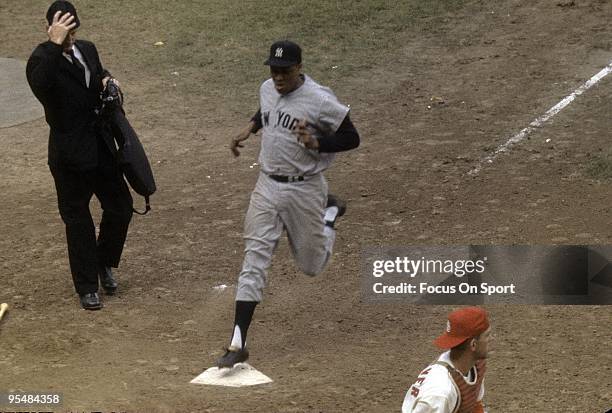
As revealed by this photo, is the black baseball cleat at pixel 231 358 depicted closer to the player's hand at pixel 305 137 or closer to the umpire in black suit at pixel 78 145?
the player's hand at pixel 305 137

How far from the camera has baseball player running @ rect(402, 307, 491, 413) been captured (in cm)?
544

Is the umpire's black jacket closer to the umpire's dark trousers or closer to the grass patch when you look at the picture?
the umpire's dark trousers

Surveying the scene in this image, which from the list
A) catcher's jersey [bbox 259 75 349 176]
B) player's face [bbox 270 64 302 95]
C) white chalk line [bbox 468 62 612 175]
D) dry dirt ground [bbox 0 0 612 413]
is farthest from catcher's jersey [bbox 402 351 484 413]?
white chalk line [bbox 468 62 612 175]

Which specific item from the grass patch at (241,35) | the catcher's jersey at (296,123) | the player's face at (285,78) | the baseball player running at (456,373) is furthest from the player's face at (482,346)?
the grass patch at (241,35)

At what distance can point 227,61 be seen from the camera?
14.8 m

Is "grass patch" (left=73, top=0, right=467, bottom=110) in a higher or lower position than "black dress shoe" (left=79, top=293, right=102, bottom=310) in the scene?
higher

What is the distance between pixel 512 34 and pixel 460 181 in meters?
4.20

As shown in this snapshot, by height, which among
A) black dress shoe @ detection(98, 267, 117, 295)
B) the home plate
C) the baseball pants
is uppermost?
the baseball pants

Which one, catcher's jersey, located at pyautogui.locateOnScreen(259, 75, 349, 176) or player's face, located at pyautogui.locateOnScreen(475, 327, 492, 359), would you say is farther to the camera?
catcher's jersey, located at pyautogui.locateOnScreen(259, 75, 349, 176)

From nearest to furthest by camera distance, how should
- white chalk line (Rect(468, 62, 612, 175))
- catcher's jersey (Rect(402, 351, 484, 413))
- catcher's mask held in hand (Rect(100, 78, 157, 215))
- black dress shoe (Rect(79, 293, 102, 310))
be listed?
catcher's jersey (Rect(402, 351, 484, 413)) < catcher's mask held in hand (Rect(100, 78, 157, 215)) < black dress shoe (Rect(79, 293, 102, 310)) < white chalk line (Rect(468, 62, 612, 175))

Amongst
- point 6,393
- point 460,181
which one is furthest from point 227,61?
point 6,393

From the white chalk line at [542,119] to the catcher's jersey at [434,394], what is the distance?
19.9 feet

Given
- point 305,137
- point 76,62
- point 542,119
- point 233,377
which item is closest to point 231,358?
point 233,377

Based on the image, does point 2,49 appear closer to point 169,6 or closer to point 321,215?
point 169,6
